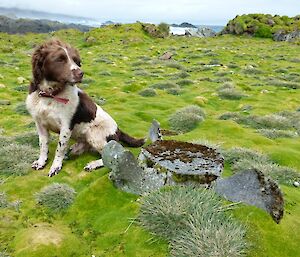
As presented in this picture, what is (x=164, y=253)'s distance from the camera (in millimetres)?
5707

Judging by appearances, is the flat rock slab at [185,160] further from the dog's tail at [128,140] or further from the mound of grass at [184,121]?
the mound of grass at [184,121]

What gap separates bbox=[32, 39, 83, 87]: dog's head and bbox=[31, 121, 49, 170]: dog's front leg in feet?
4.61

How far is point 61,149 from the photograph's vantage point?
28.7 feet

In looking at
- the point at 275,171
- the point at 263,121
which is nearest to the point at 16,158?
the point at 275,171

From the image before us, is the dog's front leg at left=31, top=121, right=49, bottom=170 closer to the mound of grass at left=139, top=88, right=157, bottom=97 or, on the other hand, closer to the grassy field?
the grassy field

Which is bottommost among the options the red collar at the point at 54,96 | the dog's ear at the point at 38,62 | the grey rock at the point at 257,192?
the grey rock at the point at 257,192

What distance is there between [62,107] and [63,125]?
15.7 inches

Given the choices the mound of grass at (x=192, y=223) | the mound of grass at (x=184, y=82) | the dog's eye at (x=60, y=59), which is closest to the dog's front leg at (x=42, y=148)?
the dog's eye at (x=60, y=59)

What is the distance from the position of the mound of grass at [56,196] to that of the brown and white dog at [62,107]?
3.48ft

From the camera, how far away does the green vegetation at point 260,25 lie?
62.8 meters

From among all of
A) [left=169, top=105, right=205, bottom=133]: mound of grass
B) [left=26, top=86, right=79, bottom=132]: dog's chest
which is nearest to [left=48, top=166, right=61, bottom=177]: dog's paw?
[left=26, top=86, right=79, bottom=132]: dog's chest

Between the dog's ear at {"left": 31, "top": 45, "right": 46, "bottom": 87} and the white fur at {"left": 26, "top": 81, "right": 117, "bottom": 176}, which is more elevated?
the dog's ear at {"left": 31, "top": 45, "right": 46, "bottom": 87}

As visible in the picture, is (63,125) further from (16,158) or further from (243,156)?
(243,156)

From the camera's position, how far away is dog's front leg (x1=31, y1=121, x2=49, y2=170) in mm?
8867
